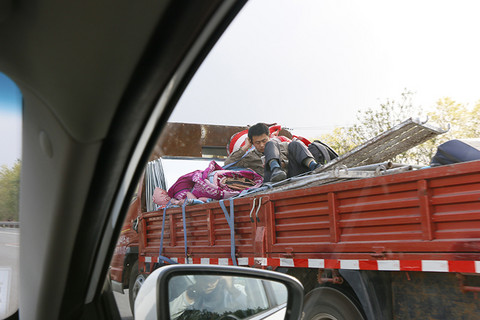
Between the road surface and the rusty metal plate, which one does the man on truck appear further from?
the road surface

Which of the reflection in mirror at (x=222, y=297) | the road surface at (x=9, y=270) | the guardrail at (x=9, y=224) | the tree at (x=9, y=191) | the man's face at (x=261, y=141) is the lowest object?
the reflection in mirror at (x=222, y=297)

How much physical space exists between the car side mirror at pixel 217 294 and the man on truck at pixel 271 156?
2710 mm

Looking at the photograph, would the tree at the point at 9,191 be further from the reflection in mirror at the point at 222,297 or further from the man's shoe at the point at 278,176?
the man's shoe at the point at 278,176

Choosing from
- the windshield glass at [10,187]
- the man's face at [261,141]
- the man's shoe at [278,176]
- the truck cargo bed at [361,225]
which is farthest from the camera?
the man's face at [261,141]

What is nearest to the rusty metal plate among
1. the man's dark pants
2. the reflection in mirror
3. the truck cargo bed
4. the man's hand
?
the truck cargo bed

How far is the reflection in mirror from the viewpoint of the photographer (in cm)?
139

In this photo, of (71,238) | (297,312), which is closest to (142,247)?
(297,312)

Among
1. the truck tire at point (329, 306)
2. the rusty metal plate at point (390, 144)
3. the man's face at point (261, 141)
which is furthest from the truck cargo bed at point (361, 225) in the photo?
the man's face at point (261, 141)

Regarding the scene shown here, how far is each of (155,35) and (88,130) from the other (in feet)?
0.94

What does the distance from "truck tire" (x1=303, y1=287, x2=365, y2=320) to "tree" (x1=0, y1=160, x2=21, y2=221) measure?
8.69ft

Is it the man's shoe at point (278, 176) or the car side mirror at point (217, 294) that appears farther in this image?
the man's shoe at point (278, 176)

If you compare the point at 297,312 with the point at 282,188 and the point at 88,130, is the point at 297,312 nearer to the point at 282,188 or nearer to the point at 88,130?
the point at 88,130

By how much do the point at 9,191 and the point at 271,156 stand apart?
3783 millimetres

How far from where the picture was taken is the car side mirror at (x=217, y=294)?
1186 millimetres
